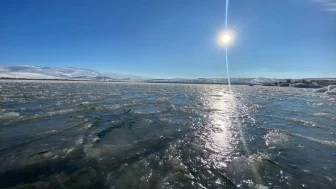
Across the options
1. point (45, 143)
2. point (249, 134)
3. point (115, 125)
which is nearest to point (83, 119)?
point (115, 125)

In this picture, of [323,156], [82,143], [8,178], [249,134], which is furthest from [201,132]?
[8,178]

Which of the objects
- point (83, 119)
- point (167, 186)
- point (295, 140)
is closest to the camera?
point (167, 186)

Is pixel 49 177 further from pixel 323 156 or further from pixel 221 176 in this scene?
pixel 323 156

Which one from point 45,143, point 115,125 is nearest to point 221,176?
point 45,143

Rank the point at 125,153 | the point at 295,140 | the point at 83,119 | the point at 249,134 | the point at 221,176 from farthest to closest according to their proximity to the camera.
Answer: the point at 83,119, the point at 249,134, the point at 295,140, the point at 125,153, the point at 221,176

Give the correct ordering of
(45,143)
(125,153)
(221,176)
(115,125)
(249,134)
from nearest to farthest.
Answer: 1. (221,176)
2. (125,153)
3. (45,143)
4. (249,134)
5. (115,125)

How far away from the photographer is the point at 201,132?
1147cm

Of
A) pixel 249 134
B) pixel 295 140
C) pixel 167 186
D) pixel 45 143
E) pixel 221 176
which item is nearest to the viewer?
pixel 167 186

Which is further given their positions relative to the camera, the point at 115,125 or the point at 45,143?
the point at 115,125

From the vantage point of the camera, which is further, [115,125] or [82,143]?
[115,125]

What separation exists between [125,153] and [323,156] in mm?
7966

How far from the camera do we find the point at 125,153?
7922 mm

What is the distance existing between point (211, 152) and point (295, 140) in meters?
5.28

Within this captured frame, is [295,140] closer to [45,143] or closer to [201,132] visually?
[201,132]
